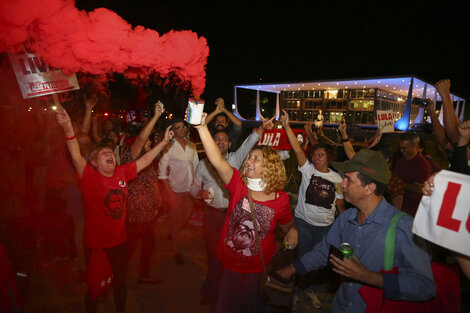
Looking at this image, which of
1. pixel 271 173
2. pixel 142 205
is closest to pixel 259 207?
pixel 271 173

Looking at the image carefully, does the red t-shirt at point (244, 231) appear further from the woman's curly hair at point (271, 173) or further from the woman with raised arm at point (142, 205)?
the woman with raised arm at point (142, 205)

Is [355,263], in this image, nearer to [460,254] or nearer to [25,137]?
[460,254]

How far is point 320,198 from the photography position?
4273 millimetres

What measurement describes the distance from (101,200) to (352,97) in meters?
25.7

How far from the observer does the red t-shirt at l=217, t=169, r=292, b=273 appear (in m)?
2.87

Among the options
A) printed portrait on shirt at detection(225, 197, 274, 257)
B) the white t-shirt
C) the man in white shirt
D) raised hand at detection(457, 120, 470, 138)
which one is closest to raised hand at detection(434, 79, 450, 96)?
raised hand at detection(457, 120, 470, 138)

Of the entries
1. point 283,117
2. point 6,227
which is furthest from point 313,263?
point 6,227

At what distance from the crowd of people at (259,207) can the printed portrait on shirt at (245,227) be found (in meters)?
0.01

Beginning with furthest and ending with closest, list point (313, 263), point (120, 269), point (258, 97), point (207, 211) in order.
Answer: point (258, 97)
point (207, 211)
point (120, 269)
point (313, 263)

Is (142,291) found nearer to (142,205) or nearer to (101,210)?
(142,205)

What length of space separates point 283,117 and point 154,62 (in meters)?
2.27

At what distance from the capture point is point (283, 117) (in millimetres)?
4453

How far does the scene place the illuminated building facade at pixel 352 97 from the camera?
22.3m

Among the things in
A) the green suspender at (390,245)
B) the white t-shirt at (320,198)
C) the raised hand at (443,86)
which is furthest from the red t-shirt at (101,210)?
the raised hand at (443,86)
